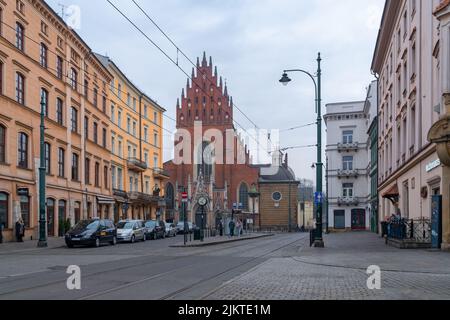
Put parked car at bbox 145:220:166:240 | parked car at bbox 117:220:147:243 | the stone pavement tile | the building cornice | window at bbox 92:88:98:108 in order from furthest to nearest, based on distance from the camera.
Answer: window at bbox 92:88:98:108 → parked car at bbox 145:220:166:240 → parked car at bbox 117:220:147:243 → the building cornice → the stone pavement tile

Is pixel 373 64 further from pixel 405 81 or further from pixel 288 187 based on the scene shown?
pixel 288 187

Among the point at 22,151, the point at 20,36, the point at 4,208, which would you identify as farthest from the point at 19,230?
the point at 20,36

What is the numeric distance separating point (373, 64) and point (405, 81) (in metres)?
18.5

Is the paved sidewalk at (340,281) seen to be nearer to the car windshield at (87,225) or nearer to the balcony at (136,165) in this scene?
the car windshield at (87,225)

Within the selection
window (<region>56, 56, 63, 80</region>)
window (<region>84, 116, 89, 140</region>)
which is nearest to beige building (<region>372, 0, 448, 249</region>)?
window (<region>56, 56, 63, 80</region>)

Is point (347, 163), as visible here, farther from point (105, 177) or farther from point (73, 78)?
point (73, 78)

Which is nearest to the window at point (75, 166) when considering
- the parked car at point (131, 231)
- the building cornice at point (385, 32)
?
the parked car at point (131, 231)

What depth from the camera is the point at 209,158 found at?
8812 centimetres

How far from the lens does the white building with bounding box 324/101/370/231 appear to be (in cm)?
6975

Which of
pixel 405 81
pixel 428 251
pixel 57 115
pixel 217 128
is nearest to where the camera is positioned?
pixel 428 251

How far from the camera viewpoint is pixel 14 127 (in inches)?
1358

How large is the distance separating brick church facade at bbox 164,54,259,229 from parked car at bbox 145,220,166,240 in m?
36.2

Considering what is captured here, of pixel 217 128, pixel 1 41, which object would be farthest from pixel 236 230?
pixel 217 128

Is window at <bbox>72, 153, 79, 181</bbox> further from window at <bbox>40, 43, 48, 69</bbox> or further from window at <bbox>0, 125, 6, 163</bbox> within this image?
window at <bbox>0, 125, 6, 163</bbox>
